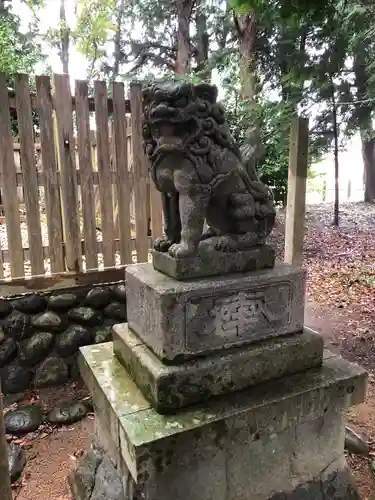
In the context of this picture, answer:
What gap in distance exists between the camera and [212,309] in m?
1.72

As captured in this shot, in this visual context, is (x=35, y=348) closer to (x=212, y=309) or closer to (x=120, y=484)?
(x=120, y=484)

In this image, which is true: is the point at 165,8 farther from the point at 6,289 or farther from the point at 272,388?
the point at 272,388

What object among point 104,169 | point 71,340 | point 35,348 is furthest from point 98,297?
point 104,169

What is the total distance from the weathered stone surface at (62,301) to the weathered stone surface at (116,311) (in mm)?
348

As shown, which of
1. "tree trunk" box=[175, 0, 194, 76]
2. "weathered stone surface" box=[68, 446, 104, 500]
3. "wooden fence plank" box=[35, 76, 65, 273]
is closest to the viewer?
"weathered stone surface" box=[68, 446, 104, 500]

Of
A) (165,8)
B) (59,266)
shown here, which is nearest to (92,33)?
(165,8)

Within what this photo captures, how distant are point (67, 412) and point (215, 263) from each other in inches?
83.6

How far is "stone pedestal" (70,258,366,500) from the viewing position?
1606mm

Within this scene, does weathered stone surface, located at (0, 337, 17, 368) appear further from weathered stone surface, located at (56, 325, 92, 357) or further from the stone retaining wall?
weathered stone surface, located at (56, 325, 92, 357)

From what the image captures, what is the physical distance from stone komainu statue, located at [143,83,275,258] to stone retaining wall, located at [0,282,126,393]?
199 cm

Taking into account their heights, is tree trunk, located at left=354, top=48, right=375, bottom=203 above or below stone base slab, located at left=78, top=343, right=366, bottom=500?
above

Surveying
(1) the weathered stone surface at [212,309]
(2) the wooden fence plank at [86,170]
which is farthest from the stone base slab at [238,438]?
(2) the wooden fence plank at [86,170]

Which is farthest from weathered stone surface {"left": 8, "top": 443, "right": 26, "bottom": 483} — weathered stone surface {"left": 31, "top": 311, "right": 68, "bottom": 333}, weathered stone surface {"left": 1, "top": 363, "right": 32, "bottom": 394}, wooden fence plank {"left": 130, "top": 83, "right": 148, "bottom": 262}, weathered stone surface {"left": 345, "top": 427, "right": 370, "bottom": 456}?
weathered stone surface {"left": 345, "top": 427, "right": 370, "bottom": 456}

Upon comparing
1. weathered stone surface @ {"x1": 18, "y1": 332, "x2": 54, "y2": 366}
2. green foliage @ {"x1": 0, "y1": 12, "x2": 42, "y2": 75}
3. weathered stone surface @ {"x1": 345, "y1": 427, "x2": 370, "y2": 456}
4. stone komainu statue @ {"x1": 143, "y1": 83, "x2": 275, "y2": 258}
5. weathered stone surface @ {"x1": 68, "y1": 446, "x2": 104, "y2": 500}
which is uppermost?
green foliage @ {"x1": 0, "y1": 12, "x2": 42, "y2": 75}
